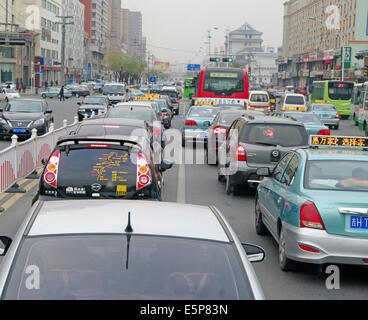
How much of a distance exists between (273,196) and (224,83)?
30.1 m

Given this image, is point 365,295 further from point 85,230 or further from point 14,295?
point 14,295

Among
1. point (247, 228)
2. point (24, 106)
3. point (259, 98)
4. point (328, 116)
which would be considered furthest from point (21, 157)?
point (259, 98)

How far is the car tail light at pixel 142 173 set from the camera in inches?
330

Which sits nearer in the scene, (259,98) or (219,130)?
(219,130)

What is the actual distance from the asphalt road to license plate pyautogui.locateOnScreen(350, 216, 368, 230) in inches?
26.3

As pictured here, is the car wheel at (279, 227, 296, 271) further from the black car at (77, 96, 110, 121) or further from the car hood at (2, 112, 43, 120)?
the black car at (77, 96, 110, 121)

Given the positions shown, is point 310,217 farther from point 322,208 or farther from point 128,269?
point 128,269

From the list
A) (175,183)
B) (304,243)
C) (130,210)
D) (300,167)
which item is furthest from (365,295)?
(175,183)

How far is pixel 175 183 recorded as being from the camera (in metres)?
15.8

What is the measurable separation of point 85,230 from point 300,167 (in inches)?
190

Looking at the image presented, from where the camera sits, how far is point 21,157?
49.3ft

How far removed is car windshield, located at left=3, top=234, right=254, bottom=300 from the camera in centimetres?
356

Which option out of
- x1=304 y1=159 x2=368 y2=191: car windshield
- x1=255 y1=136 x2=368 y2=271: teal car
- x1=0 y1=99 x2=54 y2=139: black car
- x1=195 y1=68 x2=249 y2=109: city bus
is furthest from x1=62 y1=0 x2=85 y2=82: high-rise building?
x1=304 y1=159 x2=368 y2=191: car windshield

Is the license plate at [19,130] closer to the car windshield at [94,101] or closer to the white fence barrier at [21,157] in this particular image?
the white fence barrier at [21,157]
